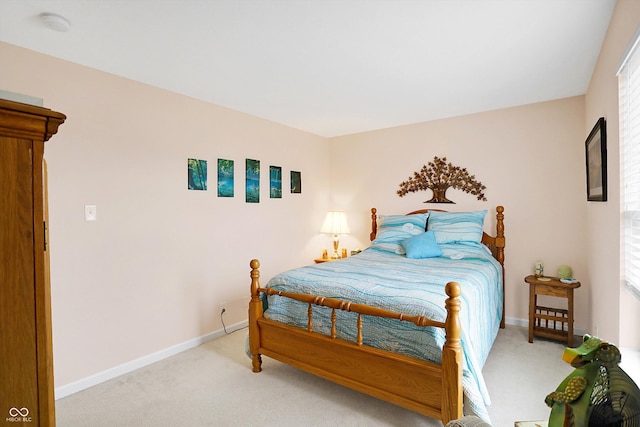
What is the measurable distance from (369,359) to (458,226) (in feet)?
6.47

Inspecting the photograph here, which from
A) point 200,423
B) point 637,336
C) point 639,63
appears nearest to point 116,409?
point 200,423

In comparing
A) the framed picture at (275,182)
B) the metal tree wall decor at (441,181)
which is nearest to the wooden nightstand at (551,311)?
the metal tree wall decor at (441,181)

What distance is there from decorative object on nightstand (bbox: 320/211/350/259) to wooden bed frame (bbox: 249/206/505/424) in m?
2.10

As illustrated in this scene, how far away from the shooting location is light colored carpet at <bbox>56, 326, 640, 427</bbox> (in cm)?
201

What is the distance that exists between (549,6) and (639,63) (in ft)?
1.79

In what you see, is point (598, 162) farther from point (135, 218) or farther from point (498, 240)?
point (135, 218)

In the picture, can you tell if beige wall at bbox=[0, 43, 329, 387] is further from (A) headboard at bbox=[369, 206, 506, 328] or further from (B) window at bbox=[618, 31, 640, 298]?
(B) window at bbox=[618, 31, 640, 298]

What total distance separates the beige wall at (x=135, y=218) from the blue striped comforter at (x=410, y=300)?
1033 mm

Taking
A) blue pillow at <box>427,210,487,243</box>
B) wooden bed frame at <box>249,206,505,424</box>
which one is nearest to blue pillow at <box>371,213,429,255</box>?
blue pillow at <box>427,210,487,243</box>

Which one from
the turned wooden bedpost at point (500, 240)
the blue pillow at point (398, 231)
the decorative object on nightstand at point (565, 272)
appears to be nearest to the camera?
the decorative object on nightstand at point (565, 272)

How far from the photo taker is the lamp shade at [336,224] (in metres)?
4.56

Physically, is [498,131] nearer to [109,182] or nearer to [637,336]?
[637,336]

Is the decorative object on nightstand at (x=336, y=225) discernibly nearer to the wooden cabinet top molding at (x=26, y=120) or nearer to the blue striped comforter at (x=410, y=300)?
the blue striped comforter at (x=410, y=300)

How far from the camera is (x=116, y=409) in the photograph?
214cm
